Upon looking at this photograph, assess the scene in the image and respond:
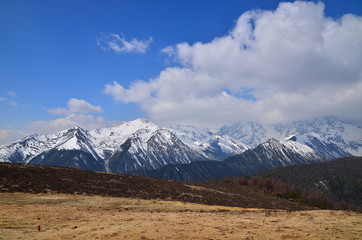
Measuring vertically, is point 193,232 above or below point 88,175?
below

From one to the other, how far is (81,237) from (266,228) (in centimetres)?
1279

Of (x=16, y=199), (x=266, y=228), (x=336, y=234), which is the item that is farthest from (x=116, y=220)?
(x=16, y=199)

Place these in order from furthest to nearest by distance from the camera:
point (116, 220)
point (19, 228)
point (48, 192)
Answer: point (48, 192) < point (116, 220) < point (19, 228)

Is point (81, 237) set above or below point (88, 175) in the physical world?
below

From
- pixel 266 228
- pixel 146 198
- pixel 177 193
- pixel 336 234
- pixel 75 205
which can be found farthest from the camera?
pixel 177 193

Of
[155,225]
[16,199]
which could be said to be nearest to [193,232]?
[155,225]

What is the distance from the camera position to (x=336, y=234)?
17.9m

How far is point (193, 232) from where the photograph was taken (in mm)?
18750

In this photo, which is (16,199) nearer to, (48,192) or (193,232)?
(48,192)

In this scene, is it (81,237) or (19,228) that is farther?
(19,228)

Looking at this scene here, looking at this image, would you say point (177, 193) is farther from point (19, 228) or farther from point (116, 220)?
point (19, 228)

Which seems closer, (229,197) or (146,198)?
(146,198)

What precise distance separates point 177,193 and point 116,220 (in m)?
33.5

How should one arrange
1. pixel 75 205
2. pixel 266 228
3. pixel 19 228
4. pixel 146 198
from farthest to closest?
pixel 146 198 → pixel 75 205 → pixel 19 228 → pixel 266 228
